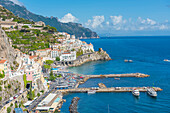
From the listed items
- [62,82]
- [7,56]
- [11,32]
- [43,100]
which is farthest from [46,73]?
[11,32]

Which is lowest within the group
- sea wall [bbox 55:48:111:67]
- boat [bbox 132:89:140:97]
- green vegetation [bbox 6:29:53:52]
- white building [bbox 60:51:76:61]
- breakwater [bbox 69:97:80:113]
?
breakwater [bbox 69:97:80:113]

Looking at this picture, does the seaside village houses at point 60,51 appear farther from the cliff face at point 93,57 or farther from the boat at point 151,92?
the boat at point 151,92

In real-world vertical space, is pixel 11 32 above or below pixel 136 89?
above

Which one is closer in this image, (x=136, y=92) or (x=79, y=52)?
(x=136, y=92)

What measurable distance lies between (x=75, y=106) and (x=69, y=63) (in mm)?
43929

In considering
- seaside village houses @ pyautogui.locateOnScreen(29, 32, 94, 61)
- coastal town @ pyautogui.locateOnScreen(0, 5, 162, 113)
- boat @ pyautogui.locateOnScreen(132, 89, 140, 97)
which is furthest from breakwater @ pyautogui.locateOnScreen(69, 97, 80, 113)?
seaside village houses @ pyautogui.locateOnScreen(29, 32, 94, 61)

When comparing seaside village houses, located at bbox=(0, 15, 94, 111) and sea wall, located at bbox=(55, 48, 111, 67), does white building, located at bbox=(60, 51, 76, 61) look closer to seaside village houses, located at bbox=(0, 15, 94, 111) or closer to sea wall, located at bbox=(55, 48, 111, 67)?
seaside village houses, located at bbox=(0, 15, 94, 111)

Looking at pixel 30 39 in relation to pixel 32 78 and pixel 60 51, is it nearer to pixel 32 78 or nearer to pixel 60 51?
pixel 60 51

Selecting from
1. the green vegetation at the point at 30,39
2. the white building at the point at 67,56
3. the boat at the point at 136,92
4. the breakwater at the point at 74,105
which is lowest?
the breakwater at the point at 74,105

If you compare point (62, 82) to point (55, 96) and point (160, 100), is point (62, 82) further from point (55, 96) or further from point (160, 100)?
point (160, 100)

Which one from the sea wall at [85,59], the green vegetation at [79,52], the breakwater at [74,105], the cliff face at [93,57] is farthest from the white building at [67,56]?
the breakwater at [74,105]

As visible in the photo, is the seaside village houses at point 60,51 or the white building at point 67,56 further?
the white building at point 67,56

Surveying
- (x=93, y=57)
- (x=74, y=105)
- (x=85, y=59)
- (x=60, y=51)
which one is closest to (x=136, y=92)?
(x=74, y=105)

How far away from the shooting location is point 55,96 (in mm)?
40062
